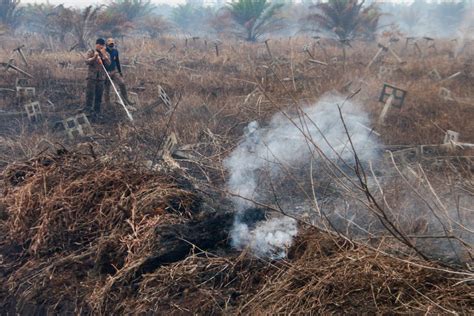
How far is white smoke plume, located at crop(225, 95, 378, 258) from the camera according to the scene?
307 centimetres

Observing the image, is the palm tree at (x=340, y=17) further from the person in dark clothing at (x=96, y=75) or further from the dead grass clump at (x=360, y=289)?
the dead grass clump at (x=360, y=289)

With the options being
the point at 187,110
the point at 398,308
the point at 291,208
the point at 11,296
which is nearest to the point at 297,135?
the point at 291,208

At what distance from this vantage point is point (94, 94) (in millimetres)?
6949

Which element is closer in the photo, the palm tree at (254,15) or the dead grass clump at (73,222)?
the dead grass clump at (73,222)

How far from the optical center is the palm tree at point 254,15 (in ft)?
58.3

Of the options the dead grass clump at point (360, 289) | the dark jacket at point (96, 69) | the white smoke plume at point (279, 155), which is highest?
the dark jacket at point (96, 69)

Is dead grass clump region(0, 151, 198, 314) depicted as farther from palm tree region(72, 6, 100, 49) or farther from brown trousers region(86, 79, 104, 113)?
palm tree region(72, 6, 100, 49)

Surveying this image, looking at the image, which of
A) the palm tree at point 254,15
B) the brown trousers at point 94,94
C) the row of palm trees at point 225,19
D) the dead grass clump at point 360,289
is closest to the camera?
the dead grass clump at point 360,289

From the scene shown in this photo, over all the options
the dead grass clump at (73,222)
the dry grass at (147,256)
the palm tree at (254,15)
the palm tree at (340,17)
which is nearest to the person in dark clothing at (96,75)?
the dry grass at (147,256)

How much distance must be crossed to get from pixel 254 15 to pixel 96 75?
1282 centimetres

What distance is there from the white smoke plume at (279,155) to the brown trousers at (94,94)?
2860 mm

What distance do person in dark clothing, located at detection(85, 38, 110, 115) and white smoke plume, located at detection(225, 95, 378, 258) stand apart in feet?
9.40

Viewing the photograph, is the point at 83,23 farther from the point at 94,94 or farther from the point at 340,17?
the point at 340,17

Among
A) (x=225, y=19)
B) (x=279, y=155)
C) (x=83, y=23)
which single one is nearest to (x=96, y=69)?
(x=279, y=155)
